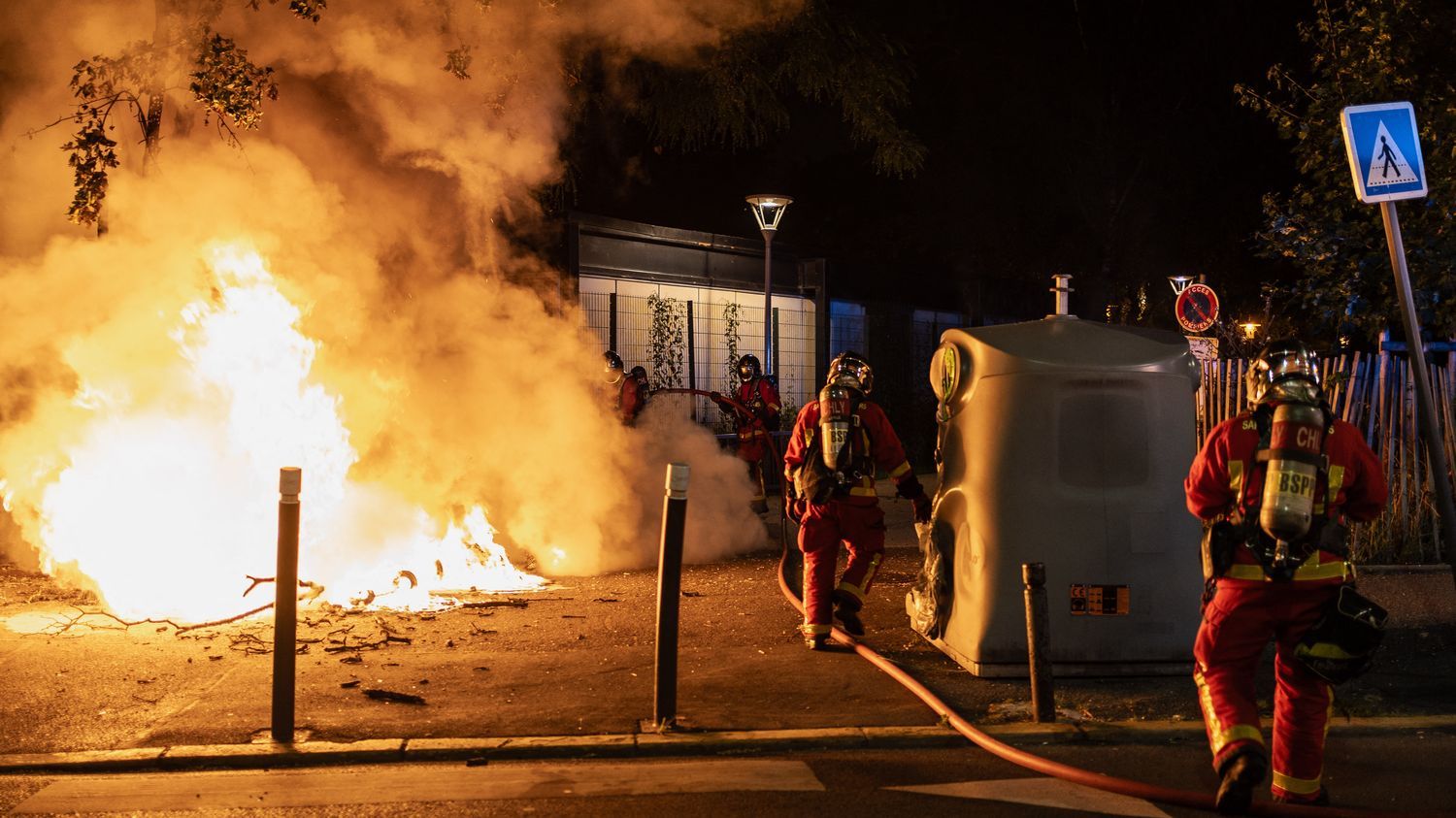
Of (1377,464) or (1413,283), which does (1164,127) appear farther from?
(1377,464)

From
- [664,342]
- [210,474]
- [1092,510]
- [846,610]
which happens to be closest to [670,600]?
[846,610]

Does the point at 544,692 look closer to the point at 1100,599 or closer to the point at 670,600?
the point at 670,600

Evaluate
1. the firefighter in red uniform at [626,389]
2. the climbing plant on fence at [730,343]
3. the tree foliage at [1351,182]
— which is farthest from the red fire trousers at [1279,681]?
the climbing plant on fence at [730,343]

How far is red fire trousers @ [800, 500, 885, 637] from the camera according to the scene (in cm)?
739

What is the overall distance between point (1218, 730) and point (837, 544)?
3303 mm

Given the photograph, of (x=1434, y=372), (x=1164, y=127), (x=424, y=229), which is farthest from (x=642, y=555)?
(x=1164, y=127)

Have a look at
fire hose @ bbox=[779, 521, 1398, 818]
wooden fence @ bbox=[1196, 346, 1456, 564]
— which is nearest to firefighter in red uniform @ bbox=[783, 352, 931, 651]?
fire hose @ bbox=[779, 521, 1398, 818]

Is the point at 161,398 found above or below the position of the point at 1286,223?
below

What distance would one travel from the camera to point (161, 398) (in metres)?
8.42

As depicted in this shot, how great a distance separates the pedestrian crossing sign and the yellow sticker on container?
2.44 m

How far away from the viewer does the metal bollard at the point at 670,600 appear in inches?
219

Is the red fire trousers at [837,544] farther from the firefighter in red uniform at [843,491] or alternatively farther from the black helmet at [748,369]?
the black helmet at [748,369]

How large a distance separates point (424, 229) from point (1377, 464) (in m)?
9.15

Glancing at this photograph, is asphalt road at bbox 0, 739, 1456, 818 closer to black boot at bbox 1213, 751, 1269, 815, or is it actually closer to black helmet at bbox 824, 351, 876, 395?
black boot at bbox 1213, 751, 1269, 815
